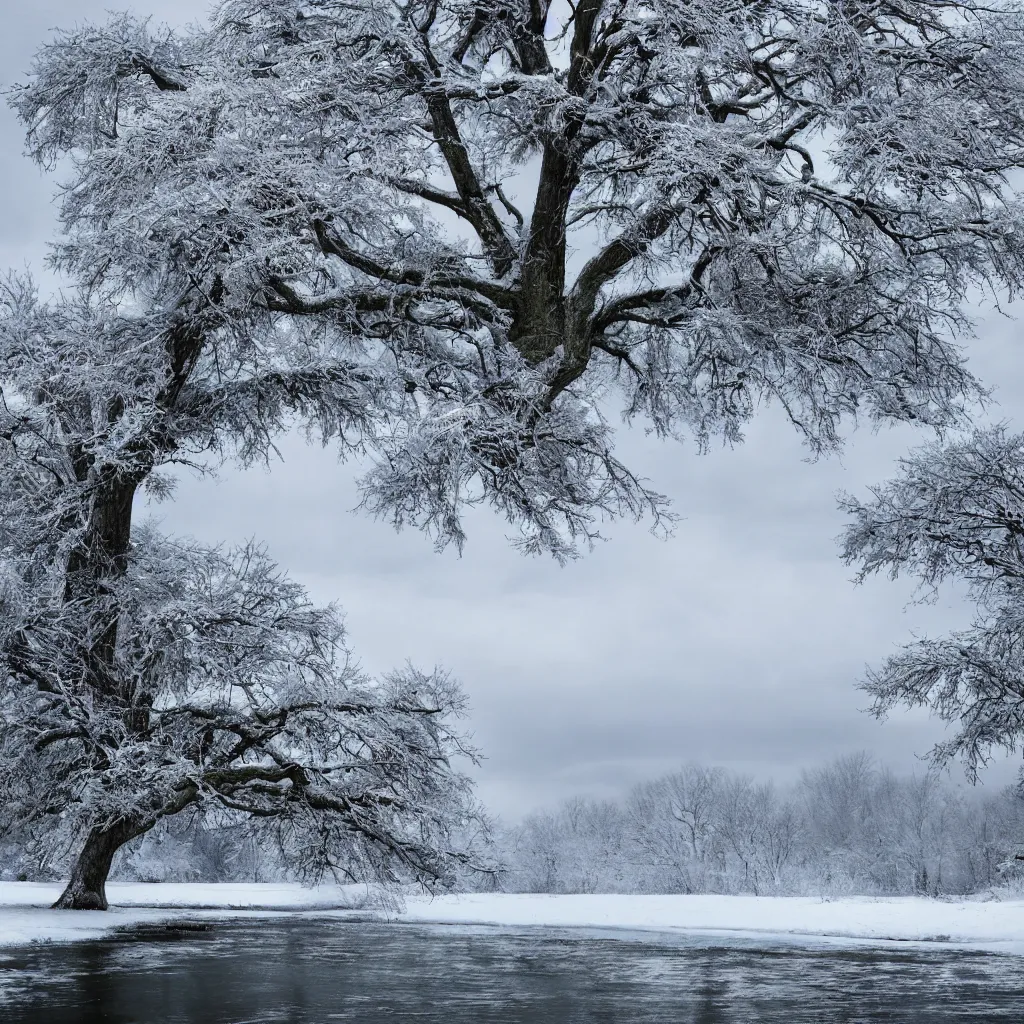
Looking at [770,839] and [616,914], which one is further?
[770,839]

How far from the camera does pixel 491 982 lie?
27.8 feet

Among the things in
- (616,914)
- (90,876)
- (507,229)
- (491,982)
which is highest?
(507,229)

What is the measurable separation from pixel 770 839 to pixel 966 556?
40121 mm

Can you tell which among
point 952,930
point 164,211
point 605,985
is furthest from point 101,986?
point 952,930

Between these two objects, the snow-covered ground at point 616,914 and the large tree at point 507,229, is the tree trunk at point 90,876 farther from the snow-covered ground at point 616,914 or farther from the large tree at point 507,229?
the large tree at point 507,229

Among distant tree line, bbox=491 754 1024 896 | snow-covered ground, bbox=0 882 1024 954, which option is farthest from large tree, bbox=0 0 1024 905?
distant tree line, bbox=491 754 1024 896

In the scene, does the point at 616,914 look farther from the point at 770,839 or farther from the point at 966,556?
the point at 770,839

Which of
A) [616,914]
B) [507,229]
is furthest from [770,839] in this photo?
[507,229]

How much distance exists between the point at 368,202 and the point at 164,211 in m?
1.65

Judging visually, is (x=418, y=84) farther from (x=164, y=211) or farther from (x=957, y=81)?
(x=957, y=81)

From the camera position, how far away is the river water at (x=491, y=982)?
620cm

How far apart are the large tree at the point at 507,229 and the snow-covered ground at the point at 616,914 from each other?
9.45ft

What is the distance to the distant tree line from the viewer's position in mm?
46031

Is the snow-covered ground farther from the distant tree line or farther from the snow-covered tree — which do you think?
the distant tree line
